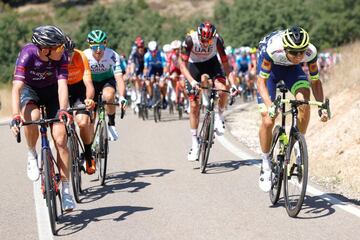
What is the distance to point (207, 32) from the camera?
10859 mm

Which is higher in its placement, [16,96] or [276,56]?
[276,56]

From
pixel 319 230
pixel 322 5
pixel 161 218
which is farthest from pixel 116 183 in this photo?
pixel 322 5

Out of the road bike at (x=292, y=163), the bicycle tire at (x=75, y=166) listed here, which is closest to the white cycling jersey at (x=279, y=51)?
the road bike at (x=292, y=163)

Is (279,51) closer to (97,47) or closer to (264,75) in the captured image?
(264,75)

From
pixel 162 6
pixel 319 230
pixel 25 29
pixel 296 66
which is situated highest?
pixel 162 6

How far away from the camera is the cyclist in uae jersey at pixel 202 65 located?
36.2 feet

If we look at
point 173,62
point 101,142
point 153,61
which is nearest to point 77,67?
point 101,142

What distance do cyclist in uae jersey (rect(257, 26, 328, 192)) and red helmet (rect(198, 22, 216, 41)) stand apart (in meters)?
2.21

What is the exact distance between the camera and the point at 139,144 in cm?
1447

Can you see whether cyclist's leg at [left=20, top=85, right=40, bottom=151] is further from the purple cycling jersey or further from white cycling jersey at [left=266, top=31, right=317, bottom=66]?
white cycling jersey at [left=266, top=31, right=317, bottom=66]

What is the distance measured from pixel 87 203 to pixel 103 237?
1780 mm

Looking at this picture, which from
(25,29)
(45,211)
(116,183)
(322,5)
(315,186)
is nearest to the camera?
(45,211)

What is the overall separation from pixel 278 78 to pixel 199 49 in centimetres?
306

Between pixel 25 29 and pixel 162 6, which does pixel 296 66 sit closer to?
pixel 25 29
